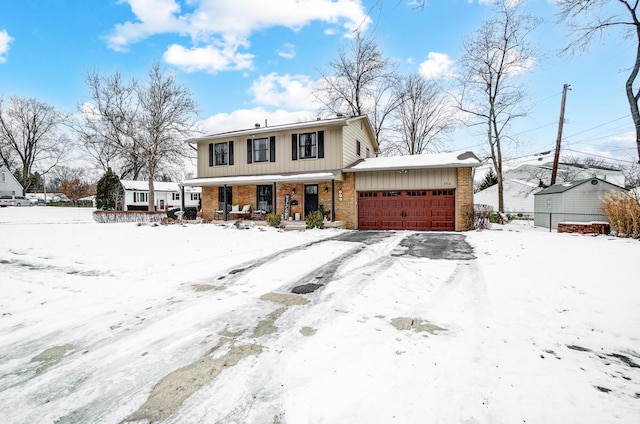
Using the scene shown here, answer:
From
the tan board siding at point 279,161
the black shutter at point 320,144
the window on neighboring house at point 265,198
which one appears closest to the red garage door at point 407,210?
the tan board siding at point 279,161

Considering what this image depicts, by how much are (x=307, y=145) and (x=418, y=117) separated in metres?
15.4

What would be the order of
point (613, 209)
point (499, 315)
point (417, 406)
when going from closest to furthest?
point (417, 406) < point (499, 315) < point (613, 209)

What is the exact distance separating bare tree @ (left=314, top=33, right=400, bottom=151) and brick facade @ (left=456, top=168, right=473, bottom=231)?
1374cm

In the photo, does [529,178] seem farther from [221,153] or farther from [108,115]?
[108,115]

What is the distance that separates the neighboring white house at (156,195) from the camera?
29853 millimetres

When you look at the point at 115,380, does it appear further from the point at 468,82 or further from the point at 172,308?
the point at 468,82

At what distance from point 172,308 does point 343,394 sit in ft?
9.76

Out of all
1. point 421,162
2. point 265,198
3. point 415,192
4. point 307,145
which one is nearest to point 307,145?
point 307,145

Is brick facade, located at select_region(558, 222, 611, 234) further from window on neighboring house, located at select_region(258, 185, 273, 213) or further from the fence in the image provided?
window on neighboring house, located at select_region(258, 185, 273, 213)

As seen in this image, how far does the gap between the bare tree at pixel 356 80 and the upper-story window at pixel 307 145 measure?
11018 millimetres

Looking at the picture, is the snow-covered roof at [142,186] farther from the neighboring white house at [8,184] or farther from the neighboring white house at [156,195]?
the neighboring white house at [8,184]

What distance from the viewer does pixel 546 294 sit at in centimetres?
453

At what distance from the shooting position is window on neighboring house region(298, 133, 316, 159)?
1504 centimetres

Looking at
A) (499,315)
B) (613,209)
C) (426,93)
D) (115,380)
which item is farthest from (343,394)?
(426,93)
